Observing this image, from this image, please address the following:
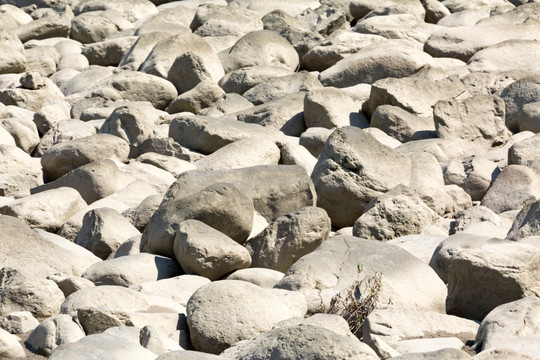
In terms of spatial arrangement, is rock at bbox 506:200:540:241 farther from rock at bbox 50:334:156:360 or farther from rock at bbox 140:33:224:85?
rock at bbox 140:33:224:85

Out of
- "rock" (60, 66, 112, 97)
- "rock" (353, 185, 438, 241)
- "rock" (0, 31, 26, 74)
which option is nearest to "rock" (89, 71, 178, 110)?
"rock" (60, 66, 112, 97)

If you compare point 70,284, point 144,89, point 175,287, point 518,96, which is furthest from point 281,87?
point 70,284

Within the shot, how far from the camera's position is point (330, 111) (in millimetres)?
11422

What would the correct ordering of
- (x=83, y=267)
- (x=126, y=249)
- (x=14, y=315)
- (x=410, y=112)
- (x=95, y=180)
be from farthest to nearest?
1. (x=410, y=112)
2. (x=95, y=180)
3. (x=126, y=249)
4. (x=83, y=267)
5. (x=14, y=315)

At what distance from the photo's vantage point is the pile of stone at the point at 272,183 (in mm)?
5625

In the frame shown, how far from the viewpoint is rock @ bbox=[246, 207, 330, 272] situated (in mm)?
7449

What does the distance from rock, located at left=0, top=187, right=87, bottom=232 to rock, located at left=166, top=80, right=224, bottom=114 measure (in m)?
3.92

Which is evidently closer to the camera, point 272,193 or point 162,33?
point 272,193

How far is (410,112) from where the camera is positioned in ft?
37.9

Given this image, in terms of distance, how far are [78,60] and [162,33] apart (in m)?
1.31

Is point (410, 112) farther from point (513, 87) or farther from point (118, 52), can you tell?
point (118, 52)

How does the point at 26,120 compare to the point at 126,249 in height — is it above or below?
below

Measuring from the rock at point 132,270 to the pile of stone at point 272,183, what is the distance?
0.05 feet

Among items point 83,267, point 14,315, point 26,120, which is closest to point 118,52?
point 26,120
